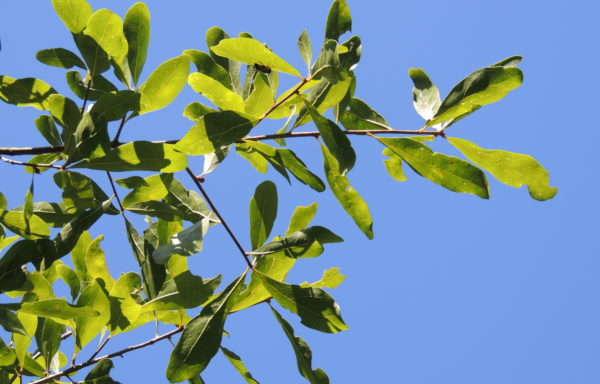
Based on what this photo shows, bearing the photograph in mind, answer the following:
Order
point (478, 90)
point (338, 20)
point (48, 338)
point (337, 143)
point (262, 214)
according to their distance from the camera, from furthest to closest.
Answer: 1. point (48, 338)
2. point (262, 214)
3. point (478, 90)
4. point (338, 20)
5. point (337, 143)

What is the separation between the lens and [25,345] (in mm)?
1928

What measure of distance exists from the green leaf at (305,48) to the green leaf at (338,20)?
0.19 feet

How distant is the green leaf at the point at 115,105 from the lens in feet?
5.10

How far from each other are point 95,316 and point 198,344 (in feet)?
1.10

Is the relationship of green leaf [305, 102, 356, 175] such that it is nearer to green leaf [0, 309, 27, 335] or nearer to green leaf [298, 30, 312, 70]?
green leaf [298, 30, 312, 70]

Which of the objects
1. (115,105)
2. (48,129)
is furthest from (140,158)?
(48,129)

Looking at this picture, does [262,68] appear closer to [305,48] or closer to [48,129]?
[305,48]

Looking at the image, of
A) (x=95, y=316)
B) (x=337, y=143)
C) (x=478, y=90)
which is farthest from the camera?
(x=95, y=316)

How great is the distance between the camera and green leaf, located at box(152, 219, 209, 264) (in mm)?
1570

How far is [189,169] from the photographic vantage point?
178cm

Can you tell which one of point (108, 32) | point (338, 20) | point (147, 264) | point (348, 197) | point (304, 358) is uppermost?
point (108, 32)

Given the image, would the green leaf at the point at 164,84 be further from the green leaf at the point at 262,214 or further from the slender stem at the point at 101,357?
the slender stem at the point at 101,357

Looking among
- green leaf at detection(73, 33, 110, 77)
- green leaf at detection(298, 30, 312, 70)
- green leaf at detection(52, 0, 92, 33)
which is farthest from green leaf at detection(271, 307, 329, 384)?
green leaf at detection(52, 0, 92, 33)

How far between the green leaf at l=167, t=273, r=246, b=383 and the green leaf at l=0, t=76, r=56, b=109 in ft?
2.53
